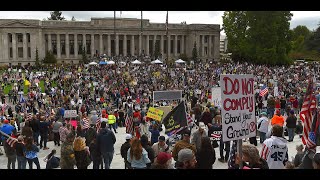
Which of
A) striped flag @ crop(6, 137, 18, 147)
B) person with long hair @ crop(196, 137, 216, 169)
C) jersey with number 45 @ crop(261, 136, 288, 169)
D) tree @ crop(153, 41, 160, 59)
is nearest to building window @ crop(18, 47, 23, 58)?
tree @ crop(153, 41, 160, 59)

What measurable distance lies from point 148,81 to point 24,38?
4337 cm

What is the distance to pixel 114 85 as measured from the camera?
33844mm

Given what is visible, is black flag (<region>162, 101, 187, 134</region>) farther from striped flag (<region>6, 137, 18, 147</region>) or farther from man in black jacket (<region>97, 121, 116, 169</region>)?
striped flag (<region>6, 137, 18, 147</region>)

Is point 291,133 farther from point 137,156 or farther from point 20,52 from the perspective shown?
point 20,52

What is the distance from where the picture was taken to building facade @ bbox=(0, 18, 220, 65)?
70.9 meters

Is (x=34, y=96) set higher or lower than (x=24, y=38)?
lower

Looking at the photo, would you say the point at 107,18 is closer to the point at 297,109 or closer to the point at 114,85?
the point at 114,85

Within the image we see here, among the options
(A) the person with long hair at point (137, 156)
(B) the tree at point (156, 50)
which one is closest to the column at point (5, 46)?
(B) the tree at point (156, 50)

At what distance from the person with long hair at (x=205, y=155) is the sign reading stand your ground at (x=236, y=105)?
80.3 inches

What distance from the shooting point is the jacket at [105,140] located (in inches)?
373
